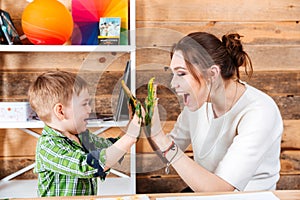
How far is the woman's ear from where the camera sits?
1340 millimetres

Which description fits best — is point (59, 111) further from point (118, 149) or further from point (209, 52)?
point (209, 52)

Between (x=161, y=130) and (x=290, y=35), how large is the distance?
135 centimetres

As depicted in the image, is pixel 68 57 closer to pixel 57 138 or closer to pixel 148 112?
pixel 57 138

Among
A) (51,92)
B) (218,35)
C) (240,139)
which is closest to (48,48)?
(51,92)

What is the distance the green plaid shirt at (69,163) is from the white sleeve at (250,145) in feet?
1.31

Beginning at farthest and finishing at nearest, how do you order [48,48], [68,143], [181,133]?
[48,48], [181,133], [68,143]

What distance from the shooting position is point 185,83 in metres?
1.27

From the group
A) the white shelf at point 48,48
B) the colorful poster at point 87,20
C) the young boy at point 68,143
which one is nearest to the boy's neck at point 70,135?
the young boy at point 68,143

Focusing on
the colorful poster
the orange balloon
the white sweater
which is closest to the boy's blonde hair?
the white sweater

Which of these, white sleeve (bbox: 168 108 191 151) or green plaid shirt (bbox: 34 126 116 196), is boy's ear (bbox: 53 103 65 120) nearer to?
green plaid shirt (bbox: 34 126 116 196)

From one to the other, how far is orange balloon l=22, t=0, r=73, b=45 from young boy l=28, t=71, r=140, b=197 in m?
0.48

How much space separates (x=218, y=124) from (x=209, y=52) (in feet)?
0.83

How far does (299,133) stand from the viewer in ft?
7.87

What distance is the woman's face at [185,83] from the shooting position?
125 centimetres
